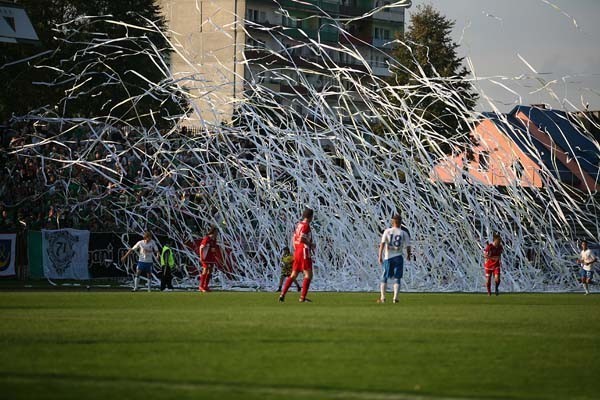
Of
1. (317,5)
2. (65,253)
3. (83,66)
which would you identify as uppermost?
(317,5)

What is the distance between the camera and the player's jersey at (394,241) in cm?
2439

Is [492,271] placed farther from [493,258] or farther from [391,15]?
[391,15]

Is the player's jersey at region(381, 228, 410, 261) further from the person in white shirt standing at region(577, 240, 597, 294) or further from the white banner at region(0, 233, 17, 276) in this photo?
the white banner at region(0, 233, 17, 276)

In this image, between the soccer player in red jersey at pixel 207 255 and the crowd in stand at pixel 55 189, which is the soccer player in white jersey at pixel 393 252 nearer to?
the soccer player in red jersey at pixel 207 255

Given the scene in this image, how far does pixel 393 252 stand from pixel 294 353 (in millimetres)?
12013

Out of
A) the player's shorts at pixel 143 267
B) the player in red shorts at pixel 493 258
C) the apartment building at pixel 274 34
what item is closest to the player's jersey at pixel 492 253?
the player in red shorts at pixel 493 258

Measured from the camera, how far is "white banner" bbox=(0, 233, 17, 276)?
33.9 meters

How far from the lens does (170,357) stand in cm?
1226

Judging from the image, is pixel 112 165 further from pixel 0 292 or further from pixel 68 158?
pixel 0 292

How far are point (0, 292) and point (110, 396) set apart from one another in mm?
18731

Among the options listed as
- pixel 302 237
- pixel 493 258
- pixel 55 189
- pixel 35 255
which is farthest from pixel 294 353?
pixel 55 189

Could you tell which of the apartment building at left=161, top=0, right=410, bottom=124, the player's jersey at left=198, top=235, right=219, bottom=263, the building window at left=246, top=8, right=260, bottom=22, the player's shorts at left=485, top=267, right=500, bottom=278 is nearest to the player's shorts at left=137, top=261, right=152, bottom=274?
the player's jersey at left=198, top=235, right=219, bottom=263

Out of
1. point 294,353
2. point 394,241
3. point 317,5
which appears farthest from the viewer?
point 317,5

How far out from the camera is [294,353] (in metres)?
12.8
